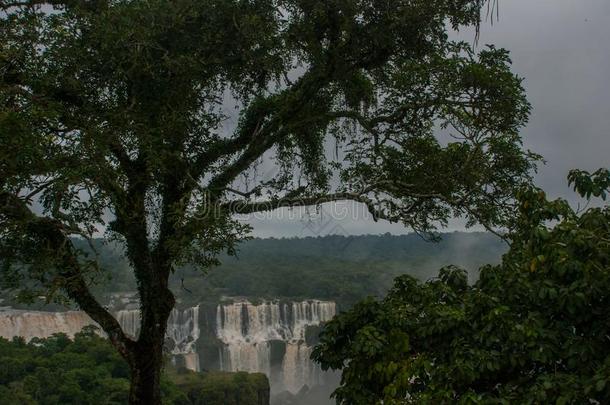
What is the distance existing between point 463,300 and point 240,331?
148 ft

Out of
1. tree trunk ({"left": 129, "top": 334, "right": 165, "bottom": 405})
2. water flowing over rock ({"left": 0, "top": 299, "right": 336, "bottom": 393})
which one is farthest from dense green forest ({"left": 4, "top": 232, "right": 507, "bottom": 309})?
tree trunk ({"left": 129, "top": 334, "right": 165, "bottom": 405})

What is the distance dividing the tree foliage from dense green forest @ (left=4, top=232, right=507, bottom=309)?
4168 cm

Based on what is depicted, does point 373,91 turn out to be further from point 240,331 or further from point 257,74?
point 240,331

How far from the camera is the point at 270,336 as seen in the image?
4909 cm

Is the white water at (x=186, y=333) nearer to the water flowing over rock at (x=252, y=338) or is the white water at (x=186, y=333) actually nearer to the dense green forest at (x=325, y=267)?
the water flowing over rock at (x=252, y=338)

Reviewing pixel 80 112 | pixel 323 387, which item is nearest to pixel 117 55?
pixel 80 112

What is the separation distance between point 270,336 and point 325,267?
3595 cm

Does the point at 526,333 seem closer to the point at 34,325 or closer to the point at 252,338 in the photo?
the point at 34,325

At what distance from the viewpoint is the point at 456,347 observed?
4.58 meters

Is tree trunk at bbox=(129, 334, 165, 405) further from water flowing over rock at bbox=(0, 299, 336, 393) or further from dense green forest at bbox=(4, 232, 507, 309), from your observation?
water flowing over rock at bbox=(0, 299, 336, 393)

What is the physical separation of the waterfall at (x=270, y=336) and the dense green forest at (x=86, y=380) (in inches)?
444

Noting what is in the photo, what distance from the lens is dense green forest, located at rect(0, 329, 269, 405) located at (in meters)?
27.5

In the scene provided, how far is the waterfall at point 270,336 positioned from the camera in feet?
158

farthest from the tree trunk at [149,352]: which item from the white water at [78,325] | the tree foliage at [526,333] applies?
the white water at [78,325]
